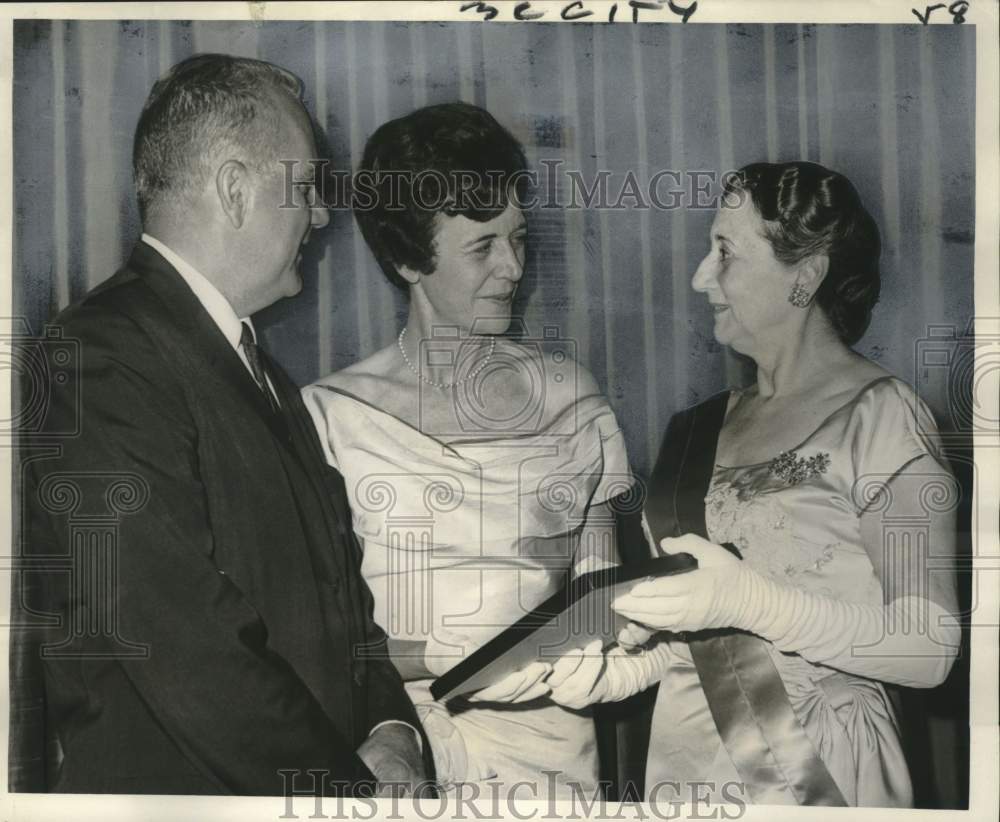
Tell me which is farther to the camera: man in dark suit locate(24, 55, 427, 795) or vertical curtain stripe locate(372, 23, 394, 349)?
vertical curtain stripe locate(372, 23, 394, 349)

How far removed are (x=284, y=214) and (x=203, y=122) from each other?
0.28 metres

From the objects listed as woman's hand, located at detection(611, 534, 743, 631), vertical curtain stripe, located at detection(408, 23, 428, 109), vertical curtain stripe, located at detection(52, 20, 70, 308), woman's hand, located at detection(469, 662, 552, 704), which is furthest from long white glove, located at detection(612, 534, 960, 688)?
vertical curtain stripe, located at detection(52, 20, 70, 308)

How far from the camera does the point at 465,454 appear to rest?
2.48 m

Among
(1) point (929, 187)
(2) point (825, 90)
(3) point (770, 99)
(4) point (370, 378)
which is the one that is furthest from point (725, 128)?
(4) point (370, 378)

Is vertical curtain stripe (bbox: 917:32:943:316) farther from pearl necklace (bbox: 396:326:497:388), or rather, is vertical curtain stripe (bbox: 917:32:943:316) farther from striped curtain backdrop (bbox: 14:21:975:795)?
pearl necklace (bbox: 396:326:497:388)

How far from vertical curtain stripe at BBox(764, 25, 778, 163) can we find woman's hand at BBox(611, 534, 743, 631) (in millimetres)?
925

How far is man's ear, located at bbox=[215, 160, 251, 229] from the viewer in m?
2.44

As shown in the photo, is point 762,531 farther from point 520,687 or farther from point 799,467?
point 520,687

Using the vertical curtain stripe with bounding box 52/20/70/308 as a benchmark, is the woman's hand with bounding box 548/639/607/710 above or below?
below

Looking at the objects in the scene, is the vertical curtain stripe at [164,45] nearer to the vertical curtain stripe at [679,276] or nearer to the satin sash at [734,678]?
the vertical curtain stripe at [679,276]

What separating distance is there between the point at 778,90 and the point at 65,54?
1.69 meters

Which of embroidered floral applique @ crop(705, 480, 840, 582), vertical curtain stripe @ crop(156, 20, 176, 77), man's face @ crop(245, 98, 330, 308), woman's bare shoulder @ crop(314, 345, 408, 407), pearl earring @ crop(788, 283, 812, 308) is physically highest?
vertical curtain stripe @ crop(156, 20, 176, 77)

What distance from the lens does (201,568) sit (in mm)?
2320

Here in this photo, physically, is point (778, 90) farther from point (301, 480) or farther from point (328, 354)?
point (301, 480)
